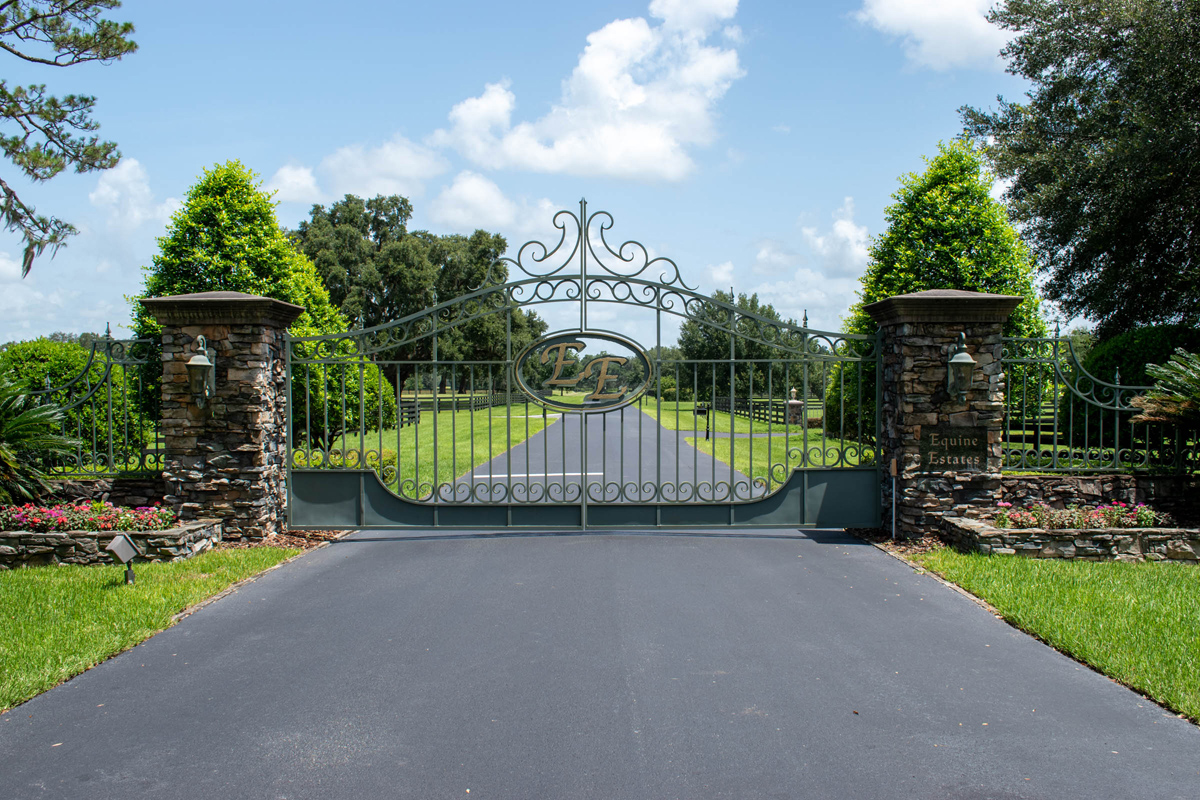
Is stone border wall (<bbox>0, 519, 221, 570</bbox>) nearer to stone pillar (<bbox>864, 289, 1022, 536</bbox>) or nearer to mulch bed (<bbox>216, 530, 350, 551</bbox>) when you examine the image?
mulch bed (<bbox>216, 530, 350, 551</bbox>)

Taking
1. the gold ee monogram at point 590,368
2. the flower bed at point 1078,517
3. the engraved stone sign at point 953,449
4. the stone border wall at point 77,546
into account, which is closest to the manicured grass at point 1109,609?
the flower bed at point 1078,517

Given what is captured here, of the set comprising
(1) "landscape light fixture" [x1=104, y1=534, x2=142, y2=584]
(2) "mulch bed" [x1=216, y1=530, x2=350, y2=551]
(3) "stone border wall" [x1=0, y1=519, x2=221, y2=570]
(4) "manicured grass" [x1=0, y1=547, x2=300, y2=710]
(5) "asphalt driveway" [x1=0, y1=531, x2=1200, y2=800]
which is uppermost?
(1) "landscape light fixture" [x1=104, y1=534, x2=142, y2=584]

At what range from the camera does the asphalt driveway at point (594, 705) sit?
3.33m

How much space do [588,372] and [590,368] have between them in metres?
0.05

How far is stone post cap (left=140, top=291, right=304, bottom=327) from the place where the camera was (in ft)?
25.4

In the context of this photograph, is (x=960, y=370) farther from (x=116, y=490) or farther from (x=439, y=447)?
(x=439, y=447)

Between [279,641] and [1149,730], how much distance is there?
5.16 metres

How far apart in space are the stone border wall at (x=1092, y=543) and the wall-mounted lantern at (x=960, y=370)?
4.54 ft

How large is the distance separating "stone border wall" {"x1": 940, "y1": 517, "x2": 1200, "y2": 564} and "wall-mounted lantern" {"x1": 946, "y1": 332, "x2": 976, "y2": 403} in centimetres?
138

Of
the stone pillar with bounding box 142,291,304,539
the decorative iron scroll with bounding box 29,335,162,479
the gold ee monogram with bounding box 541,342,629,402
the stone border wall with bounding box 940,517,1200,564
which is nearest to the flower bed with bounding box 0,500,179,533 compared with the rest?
the stone pillar with bounding box 142,291,304,539

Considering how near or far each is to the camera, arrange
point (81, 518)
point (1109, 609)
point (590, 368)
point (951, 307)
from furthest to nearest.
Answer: point (590, 368) < point (951, 307) < point (81, 518) < point (1109, 609)

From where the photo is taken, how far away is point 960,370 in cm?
759

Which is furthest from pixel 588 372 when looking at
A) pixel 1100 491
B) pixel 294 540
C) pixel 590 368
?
pixel 1100 491

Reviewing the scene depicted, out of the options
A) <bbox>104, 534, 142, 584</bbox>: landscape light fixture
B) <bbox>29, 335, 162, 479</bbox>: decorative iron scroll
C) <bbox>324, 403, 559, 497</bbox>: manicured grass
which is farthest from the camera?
<bbox>324, 403, 559, 497</bbox>: manicured grass
